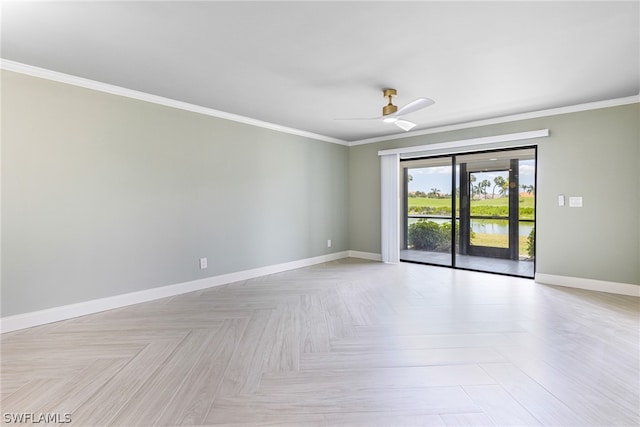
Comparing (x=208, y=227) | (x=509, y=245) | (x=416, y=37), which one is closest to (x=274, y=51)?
(x=416, y=37)

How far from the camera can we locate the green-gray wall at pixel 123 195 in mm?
2951

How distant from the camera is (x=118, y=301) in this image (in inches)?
139

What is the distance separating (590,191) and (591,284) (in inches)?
48.8

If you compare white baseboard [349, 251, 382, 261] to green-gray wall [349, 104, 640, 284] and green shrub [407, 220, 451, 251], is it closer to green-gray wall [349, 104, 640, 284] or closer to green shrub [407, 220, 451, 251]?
green shrub [407, 220, 451, 251]

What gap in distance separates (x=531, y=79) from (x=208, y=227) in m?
4.22

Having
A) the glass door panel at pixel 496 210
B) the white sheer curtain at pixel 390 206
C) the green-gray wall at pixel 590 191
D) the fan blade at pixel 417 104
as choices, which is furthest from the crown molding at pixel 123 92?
the green-gray wall at pixel 590 191

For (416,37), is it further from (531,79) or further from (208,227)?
(208,227)

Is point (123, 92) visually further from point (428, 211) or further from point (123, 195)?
point (428, 211)

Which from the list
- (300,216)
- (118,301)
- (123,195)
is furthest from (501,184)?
(118,301)

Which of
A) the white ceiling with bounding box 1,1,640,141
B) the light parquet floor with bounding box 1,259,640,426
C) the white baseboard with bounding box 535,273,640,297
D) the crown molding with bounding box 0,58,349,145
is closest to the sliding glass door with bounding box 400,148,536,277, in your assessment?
the white baseboard with bounding box 535,273,640,297

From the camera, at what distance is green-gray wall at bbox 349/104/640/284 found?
3902 millimetres

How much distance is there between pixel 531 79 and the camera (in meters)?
3.27

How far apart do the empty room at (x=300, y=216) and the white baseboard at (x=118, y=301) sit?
0.02 m

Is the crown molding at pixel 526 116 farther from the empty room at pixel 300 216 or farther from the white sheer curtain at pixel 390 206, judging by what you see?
the white sheer curtain at pixel 390 206
